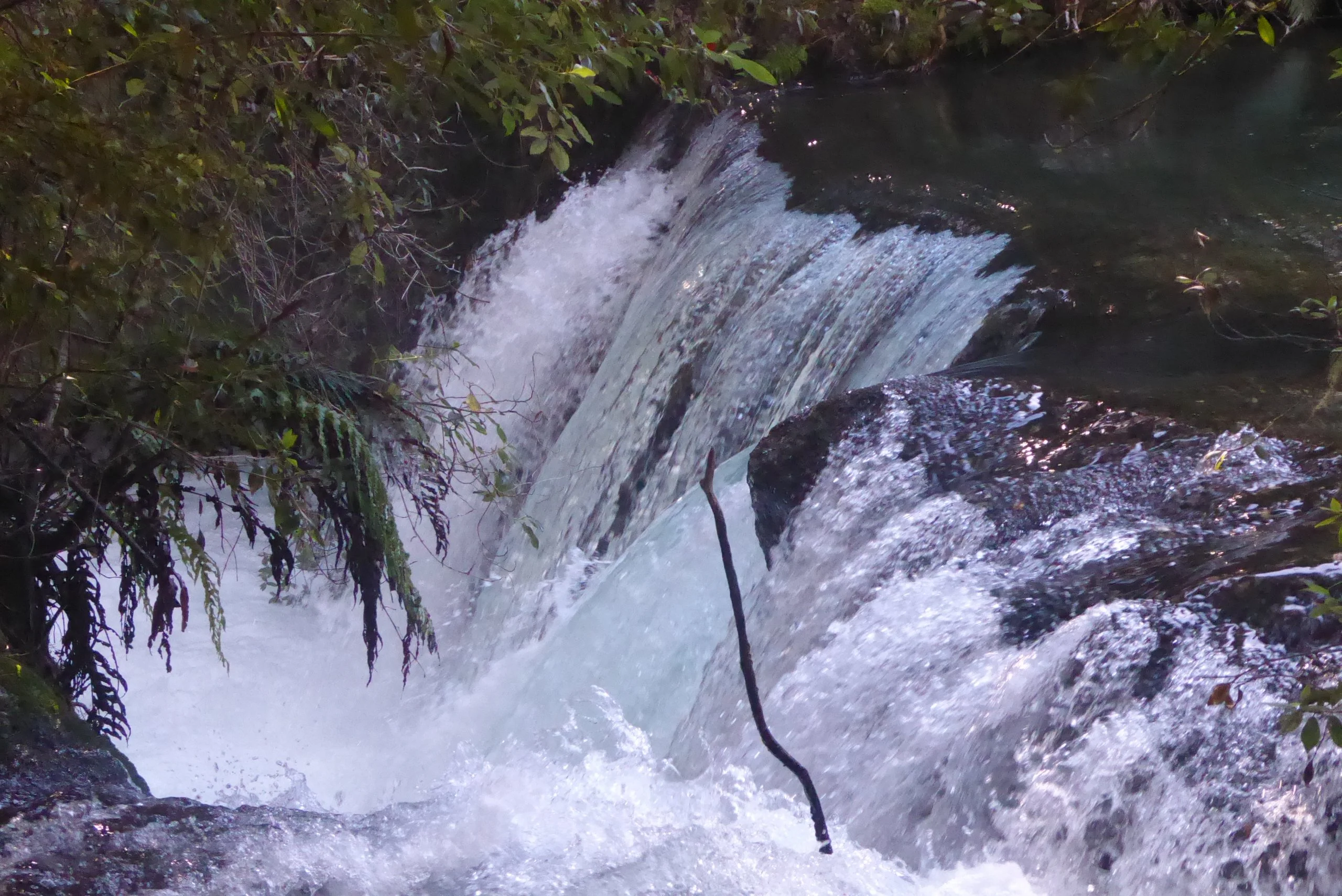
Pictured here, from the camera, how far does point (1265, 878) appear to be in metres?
2.12

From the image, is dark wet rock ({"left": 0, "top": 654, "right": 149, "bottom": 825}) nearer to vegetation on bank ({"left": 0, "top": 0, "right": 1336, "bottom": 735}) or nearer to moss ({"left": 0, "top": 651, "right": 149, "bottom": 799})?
moss ({"left": 0, "top": 651, "right": 149, "bottom": 799})

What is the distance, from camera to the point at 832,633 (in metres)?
3.29

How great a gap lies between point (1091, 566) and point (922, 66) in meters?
6.60

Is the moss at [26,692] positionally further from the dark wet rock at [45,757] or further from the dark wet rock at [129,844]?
the dark wet rock at [129,844]

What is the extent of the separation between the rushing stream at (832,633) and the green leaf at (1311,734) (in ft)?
0.77

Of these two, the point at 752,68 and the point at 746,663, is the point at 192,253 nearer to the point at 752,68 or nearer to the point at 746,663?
the point at 752,68

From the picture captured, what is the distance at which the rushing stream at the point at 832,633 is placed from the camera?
2.42m

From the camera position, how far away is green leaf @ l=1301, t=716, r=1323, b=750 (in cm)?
194

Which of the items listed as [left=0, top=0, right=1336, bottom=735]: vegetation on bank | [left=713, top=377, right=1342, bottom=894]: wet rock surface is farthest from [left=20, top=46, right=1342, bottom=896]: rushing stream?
[left=0, top=0, right=1336, bottom=735]: vegetation on bank

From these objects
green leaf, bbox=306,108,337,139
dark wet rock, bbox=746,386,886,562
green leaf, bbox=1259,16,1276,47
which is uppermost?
green leaf, bbox=306,108,337,139

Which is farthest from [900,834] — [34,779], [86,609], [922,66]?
[922,66]

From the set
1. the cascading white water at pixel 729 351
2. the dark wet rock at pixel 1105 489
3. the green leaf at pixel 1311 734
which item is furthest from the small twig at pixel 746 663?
the cascading white water at pixel 729 351

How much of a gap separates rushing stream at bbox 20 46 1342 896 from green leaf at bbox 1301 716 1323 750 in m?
0.23

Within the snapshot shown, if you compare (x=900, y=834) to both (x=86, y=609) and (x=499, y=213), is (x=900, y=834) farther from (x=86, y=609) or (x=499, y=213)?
(x=499, y=213)
